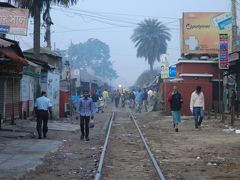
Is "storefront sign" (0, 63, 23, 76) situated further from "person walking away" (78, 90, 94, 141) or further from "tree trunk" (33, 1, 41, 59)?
"tree trunk" (33, 1, 41, 59)

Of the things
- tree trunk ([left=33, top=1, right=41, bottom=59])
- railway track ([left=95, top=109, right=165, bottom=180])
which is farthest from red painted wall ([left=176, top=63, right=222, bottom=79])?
railway track ([left=95, top=109, right=165, bottom=180])

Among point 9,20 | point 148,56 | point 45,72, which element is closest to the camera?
point 9,20

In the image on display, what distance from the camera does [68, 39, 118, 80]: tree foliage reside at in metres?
174

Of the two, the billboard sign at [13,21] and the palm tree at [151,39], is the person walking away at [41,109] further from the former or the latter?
the palm tree at [151,39]

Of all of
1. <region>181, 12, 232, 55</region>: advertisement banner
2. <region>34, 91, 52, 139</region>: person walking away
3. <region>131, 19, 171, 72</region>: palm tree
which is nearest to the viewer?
<region>34, 91, 52, 139</region>: person walking away

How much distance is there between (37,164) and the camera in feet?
40.9

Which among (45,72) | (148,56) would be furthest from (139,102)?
(148,56)

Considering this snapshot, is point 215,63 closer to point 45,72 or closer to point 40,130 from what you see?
point 45,72

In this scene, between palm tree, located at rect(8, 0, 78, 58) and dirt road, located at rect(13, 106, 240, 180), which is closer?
dirt road, located at rect(13, 106, 240, 180)

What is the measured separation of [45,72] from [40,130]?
39.2 feet

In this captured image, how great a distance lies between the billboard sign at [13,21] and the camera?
19.8 metres

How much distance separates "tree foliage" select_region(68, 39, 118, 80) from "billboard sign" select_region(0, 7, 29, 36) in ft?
490

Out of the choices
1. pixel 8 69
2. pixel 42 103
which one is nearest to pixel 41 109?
pixel 42 103

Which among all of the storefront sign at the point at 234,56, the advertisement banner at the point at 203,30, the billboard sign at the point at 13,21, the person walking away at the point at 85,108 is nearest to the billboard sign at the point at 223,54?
the storefront sign at the point at 234,56
